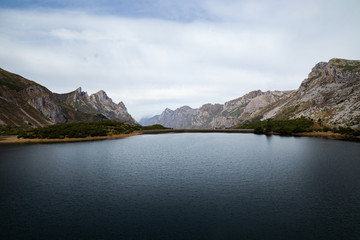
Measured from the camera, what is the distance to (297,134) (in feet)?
608

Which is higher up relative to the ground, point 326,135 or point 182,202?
point 326,135

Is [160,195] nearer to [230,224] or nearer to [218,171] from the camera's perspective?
[230,224]

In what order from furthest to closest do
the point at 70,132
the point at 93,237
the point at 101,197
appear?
1. the point at 70,132
2. the point at 101,197
3. the point at 93,237

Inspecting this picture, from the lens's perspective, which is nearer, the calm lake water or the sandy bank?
the calm lake water

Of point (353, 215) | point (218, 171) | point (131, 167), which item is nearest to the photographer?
point (353, 215)

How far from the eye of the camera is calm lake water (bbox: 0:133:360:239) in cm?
2941

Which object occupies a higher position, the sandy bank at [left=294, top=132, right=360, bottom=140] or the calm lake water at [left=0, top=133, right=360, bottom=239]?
the sandy bank at [left=294, top=132, right=360, bottom=140]

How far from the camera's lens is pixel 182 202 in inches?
1527

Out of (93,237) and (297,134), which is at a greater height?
(297,134)

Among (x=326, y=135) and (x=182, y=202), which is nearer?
(x=182, y=202)

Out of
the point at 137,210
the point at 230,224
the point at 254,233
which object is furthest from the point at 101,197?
the point at 254,233

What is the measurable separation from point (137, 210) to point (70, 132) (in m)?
146

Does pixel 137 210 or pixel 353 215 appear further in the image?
pixel 137 210

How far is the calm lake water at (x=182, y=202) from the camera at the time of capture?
2941cm
